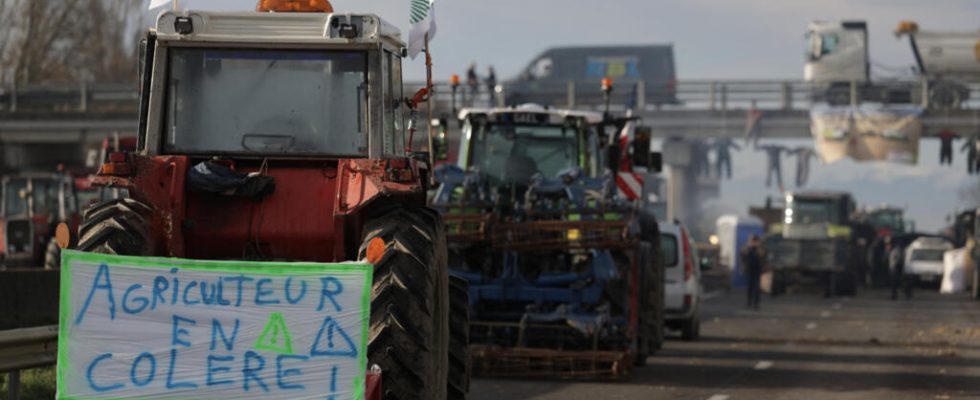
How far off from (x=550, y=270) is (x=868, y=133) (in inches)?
1821

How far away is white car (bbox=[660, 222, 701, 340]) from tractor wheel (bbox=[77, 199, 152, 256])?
1653 centimetres

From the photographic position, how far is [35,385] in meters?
15.4

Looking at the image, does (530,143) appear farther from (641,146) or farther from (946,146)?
(946,146)

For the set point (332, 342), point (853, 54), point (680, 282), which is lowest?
point (680, 282)

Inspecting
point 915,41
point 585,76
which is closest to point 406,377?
point 915,41

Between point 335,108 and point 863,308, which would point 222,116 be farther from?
point 863,308

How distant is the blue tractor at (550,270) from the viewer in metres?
19.2

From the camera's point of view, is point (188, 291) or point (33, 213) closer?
point (188, 291)

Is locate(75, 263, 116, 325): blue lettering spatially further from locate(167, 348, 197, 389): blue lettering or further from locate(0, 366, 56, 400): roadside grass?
locate(0, 366, 56, 400): roadside grass

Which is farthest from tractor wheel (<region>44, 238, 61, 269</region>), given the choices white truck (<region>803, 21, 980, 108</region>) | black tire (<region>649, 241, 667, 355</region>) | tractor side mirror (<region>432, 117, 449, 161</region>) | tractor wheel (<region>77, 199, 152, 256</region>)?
white truck (<region>803, 21, 980, 108</region>)

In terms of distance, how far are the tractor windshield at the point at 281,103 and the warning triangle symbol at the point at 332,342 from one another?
8.99ft

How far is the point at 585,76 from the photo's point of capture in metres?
98.9

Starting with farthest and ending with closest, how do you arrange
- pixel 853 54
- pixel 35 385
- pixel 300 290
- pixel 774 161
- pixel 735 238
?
pixel 774 161, pixel 853 54, pixel 735 238, pixel 35 385, pixel 300 290

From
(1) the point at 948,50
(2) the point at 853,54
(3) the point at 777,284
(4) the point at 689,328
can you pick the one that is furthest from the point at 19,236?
(1) the point at 948,50
